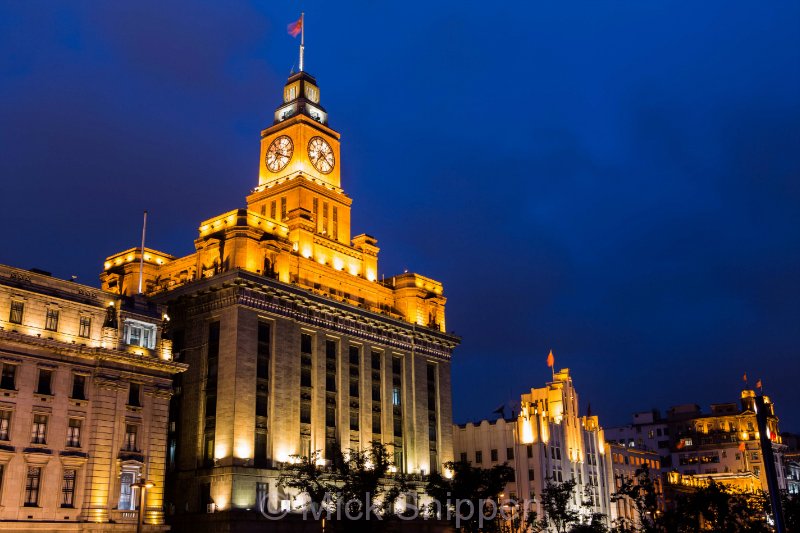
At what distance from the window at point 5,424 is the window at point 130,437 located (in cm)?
1019

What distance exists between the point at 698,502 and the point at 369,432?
39922 millimetres

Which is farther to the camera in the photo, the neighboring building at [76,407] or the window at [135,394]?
the window at [135,394]

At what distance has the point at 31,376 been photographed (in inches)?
2749

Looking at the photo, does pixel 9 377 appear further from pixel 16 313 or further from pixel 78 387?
pixel 78 387

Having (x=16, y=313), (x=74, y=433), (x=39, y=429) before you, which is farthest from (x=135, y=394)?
(x=16, y=313)

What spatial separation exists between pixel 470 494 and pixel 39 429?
52.8m

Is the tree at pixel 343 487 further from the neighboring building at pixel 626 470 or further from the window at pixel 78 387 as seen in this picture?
the neighboring building at pixel 626 470

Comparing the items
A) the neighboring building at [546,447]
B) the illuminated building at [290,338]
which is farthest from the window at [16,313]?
the neighboring building at [546,447]

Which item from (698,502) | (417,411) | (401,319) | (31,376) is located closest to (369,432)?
(417,411)

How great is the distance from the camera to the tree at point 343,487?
302ft

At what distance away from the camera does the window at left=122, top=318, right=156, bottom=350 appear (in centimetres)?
7844

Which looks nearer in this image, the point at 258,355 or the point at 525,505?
the point at 258,355

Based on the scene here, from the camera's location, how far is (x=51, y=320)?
73.1 meters

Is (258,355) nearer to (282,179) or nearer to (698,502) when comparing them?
(282,179)
